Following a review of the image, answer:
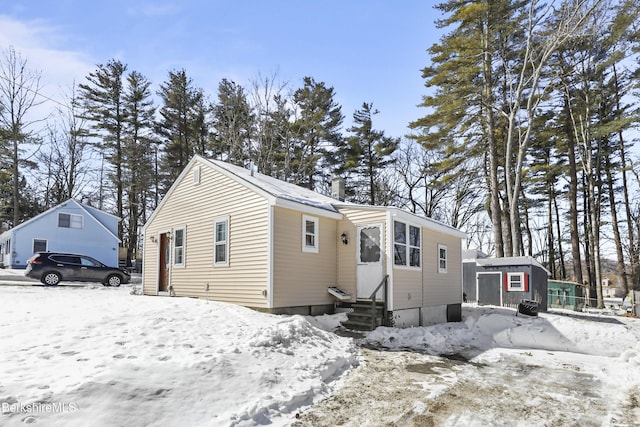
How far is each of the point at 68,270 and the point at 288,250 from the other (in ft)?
39.6

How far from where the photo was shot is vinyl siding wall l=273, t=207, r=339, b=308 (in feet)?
31.7

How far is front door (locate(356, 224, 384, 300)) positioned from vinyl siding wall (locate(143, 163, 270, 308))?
2892 millimetres

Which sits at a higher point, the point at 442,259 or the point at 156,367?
the point at 442,259

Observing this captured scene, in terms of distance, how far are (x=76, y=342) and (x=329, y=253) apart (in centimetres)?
699

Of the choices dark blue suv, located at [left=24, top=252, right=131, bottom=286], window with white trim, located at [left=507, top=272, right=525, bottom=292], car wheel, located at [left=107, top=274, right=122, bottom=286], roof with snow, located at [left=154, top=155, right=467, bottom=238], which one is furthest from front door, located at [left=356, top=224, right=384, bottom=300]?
car wheel, located at [left=107, top=274, right=122, bottom=286]

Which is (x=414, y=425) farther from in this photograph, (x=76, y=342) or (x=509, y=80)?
(x=509, y=80)

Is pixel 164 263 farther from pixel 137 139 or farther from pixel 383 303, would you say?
pixel 137 139

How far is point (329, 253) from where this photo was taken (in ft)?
36.8

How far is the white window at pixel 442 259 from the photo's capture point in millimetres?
13539

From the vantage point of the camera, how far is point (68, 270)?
646 inches

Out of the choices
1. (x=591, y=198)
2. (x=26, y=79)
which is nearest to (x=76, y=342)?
(x=591, y=198)

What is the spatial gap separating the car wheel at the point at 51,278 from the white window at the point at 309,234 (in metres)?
12.4

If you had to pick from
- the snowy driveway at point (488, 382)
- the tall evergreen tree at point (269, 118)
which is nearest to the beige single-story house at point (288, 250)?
the snowy driveway at point (488, 382)

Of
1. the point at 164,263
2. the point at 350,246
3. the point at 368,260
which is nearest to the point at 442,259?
the point at 368,260
